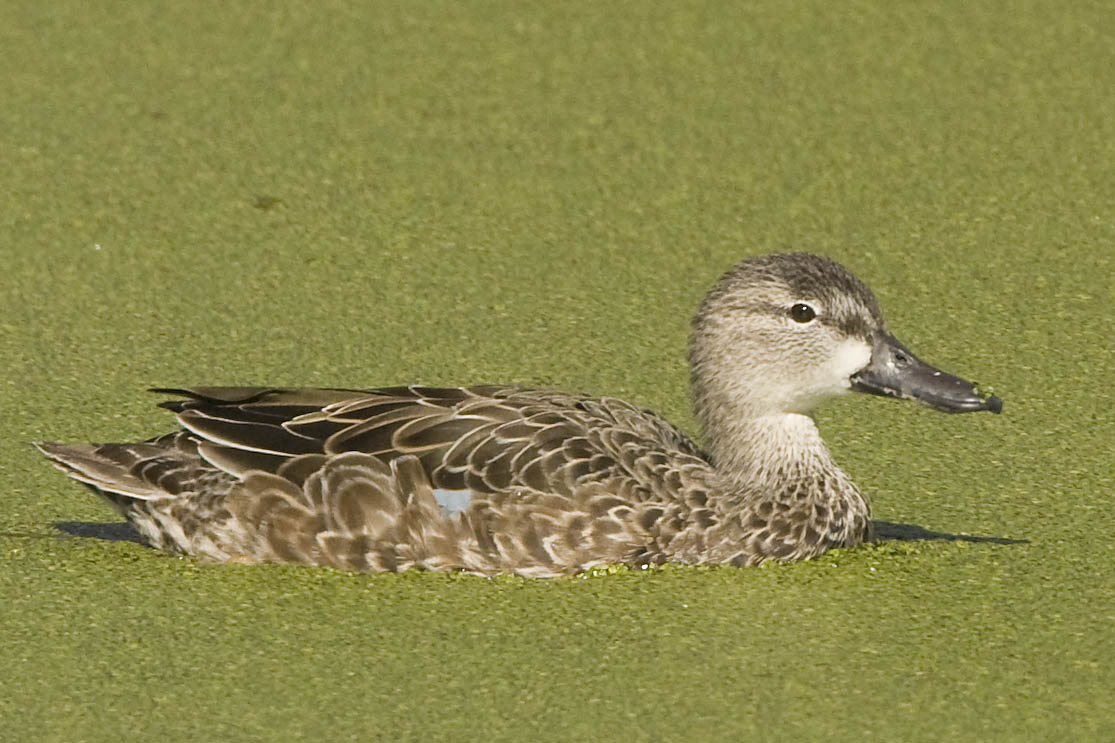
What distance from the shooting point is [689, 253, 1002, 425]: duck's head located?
511 centimetres

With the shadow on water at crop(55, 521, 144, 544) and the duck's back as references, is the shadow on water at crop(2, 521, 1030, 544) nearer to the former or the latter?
the shadow on water at crop(55, 521, 144, 544)

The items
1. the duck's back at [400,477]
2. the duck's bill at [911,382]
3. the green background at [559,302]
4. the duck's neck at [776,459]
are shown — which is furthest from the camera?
the duck's neck at [776,459]

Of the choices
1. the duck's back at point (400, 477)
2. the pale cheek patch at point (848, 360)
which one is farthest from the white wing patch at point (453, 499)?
the pale cheek patch at point (848, 360)

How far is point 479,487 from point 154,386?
4.46 feet

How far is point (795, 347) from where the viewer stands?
5180 millimetres

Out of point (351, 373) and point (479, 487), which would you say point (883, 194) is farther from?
point (479, 487)

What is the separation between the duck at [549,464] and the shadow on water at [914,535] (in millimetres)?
82

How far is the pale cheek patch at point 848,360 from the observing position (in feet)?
16.9

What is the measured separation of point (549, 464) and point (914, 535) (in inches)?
35.6

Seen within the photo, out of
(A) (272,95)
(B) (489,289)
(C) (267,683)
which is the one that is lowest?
(C) (267,683)

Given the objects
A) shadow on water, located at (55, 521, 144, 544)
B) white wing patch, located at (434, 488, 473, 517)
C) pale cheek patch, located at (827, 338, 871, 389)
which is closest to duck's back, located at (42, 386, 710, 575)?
white wing patch, located at (434, 488, 473, 517)

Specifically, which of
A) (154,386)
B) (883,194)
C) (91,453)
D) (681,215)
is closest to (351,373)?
(154,386)

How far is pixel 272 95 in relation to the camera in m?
7.91

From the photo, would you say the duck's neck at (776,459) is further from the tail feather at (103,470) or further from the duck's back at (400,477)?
the tail feather at (103,470)
